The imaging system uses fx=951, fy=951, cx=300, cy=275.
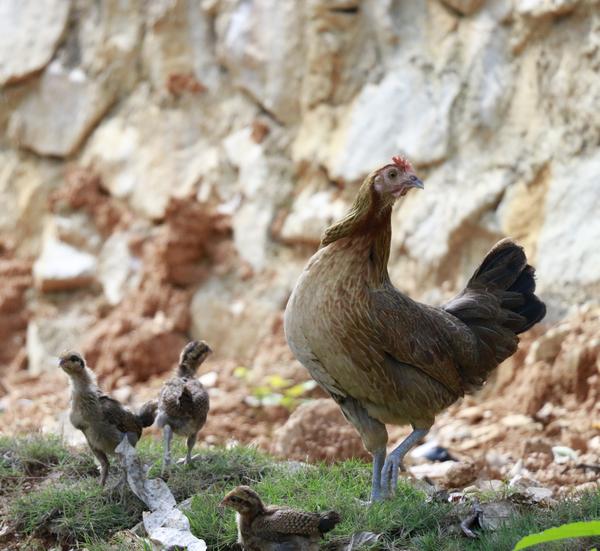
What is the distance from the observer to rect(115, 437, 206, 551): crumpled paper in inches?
181

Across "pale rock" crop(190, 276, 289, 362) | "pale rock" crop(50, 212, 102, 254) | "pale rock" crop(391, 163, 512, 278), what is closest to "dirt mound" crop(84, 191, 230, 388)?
"pale rock" crop(190, 276, 289, 362)

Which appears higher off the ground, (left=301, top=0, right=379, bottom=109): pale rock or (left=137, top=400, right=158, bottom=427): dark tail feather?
(left=301, top=0, right=379, bottom=109): pale rock

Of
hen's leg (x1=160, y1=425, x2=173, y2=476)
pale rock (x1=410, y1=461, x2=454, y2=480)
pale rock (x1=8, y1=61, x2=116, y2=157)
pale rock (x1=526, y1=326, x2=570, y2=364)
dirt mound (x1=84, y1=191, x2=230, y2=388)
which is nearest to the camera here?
hen's leg (x1=160, y1=425, x2=173, y2=476)

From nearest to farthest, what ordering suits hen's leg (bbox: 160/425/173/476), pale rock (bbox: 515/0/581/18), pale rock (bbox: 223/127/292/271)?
hen's leg (bbox: 160/425/173/476), pale rock (bbox: 515/0/581/18), pale rock (bbox: 223/127/292/271)

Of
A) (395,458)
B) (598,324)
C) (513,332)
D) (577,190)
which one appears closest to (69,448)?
(395,458)

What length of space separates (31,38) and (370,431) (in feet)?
30.9

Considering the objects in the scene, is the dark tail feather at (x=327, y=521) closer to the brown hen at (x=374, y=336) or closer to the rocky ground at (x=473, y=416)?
the brown hen at (x=374, y=336)

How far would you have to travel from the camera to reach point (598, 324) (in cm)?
788

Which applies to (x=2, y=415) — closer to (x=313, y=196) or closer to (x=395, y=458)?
(x=313, y=196)

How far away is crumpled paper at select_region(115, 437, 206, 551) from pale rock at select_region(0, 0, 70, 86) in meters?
8.60

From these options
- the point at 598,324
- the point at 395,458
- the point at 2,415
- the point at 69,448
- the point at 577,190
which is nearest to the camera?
the point at 395,458

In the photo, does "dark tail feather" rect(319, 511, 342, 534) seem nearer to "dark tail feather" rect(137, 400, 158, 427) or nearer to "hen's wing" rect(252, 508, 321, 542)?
"hen's wing" rect(252, 508, 321, 542)

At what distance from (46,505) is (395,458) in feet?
6.34

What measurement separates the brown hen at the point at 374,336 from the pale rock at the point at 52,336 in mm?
6821
